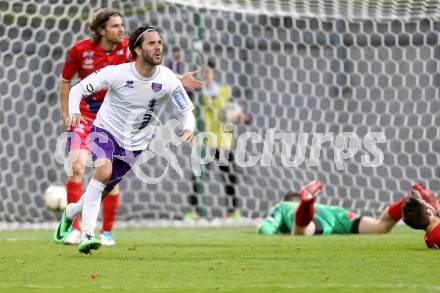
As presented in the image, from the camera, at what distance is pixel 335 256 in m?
6.63

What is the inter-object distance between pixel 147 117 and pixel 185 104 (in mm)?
305

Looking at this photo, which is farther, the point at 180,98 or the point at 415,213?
the point at 180,98

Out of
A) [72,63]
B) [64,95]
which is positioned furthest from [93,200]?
[72,63]

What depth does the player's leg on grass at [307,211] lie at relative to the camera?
8750mm

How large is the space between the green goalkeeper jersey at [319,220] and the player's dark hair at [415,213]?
8.01 feet

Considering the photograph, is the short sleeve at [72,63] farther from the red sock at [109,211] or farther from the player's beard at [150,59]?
the player's beard at [150,59]

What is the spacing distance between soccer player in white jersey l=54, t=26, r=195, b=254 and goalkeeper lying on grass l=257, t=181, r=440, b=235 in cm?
213

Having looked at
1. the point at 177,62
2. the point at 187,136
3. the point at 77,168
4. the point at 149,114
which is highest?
the point at 177,62

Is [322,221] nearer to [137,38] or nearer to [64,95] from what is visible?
[64,95]

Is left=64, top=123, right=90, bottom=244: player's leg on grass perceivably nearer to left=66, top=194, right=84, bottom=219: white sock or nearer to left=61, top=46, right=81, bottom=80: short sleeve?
left=61, top=46, right=81, bottom=80: short sleeve

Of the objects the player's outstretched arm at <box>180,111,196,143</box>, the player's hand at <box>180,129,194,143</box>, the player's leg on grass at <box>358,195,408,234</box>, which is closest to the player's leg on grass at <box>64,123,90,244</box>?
the player's outstretched arm at <box>180,111,196,143</box>

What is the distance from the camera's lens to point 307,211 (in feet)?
29.4

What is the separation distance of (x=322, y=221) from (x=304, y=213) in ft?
1.93

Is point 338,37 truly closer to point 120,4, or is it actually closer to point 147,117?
point 120,4
